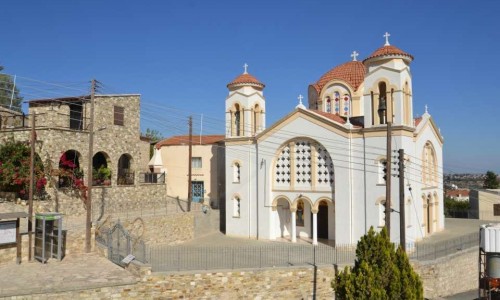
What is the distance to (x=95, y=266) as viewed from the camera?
1886 centimetres

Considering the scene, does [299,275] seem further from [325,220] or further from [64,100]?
[64,100]

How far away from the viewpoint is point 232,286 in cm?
1900

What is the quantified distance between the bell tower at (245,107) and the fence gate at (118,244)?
1175 centimetres

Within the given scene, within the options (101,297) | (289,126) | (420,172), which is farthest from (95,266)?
(420,172)

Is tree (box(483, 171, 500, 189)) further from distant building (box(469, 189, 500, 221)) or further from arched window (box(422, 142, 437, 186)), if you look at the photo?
arched window (box(422, 142, 437, 186))

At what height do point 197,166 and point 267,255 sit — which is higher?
point 197,166

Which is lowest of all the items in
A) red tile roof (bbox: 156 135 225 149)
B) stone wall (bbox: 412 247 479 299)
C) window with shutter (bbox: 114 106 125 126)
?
stone wall (bbox: 412 247 479 299)

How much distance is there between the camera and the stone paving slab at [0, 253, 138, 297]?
15773 mm

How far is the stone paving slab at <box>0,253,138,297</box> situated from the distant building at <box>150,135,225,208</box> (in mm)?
17013

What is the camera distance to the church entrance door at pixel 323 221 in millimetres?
28797

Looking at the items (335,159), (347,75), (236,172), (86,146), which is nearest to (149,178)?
(86,146)

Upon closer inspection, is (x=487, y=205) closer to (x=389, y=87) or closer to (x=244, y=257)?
(x=389, y=87)

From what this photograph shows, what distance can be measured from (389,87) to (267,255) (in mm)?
11393

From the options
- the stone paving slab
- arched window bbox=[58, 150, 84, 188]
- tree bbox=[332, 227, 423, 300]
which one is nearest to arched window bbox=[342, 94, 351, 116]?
tree bbox=[332, 227, 423, 300]
